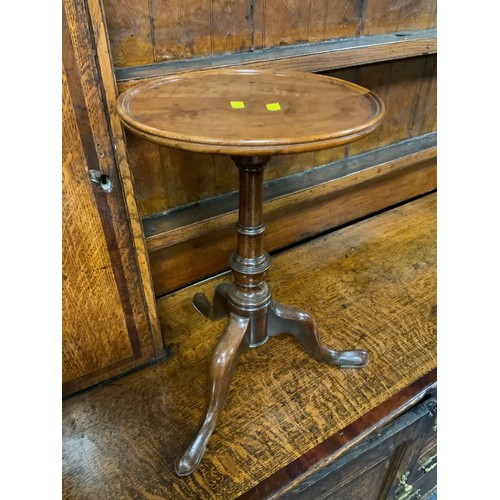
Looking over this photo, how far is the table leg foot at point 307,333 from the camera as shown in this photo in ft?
3.63

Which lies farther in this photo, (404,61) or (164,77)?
(404,61)

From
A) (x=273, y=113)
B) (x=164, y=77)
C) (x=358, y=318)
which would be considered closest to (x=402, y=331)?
(x=358, y=318)

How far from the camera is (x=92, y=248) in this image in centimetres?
92

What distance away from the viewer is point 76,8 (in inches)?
28.5

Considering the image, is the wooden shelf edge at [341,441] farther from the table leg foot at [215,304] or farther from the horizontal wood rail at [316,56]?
the horizontal wood rail at [316,56]

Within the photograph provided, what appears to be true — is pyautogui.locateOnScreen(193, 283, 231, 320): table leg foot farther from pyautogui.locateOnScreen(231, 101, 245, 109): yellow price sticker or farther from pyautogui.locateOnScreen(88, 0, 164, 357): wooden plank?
pyautogui.locateOnScreen(231, 101, 245, 109): yellow price sticker

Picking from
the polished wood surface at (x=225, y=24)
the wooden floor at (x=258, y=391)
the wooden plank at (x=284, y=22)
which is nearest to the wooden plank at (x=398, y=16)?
the polished wood surface at (x=225, y=24)

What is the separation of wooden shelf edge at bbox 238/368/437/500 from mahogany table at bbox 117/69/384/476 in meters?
0.13

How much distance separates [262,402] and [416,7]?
140 centimetres

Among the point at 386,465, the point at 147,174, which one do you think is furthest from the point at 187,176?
the point at 386,465

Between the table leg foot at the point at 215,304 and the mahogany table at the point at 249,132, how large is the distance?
12 mm

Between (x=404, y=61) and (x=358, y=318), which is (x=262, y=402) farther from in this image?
(x=404, y=61)

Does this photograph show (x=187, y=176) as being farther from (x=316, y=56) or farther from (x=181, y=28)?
(x=316, y=56)

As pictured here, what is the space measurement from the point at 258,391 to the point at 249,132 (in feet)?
2.27
